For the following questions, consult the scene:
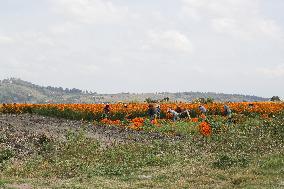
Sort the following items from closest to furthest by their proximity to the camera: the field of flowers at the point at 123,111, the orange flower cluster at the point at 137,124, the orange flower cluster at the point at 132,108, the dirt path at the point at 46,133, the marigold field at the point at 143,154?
1. the marigold field at the point at 143,154
2. the dirt path at the point at 46,133
3. the orange flower cluster at the point at 137,124
4. the field of flowers at the point at 123,111
5. the orange flower cluster at the point at 132,108

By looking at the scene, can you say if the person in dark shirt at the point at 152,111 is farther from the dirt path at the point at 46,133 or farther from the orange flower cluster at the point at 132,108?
the dirt path at the point at 46,133

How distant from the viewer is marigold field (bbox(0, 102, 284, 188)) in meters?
16.7

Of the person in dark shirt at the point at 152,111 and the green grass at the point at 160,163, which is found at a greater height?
the person in dark shirt at the point at 152,111

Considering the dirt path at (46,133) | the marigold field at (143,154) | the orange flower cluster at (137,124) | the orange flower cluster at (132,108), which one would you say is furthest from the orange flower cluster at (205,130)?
the orange flower cluster at (132,108)

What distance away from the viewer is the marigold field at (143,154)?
16.7m

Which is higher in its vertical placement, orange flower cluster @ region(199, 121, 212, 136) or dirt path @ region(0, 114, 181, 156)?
orange flower cluster @ region(199, 121, 212, 136)

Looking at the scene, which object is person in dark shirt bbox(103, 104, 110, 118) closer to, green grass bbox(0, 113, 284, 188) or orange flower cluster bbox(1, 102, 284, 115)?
orange flower cluster bbox(1, 102, 284, 115)

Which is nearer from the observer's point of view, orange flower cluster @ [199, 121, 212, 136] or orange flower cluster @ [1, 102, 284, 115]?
orange flower cluster @ [199, 121, 212, 136]

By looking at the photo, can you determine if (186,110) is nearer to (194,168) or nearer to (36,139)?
(36,139)

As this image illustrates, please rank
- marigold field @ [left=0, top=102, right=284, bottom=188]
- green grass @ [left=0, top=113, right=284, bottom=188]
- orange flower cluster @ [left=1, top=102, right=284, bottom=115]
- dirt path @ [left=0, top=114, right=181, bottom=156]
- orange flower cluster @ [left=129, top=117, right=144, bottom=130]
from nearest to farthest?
1. green grass @ [left=0, top=113, right=284, bottom=188]
2. marigold field @ [left=0, top=102, right=284, bottom=188]
3. dirt path @ [left=0, top=114, right=181, bottom=156]
4. orange flower cluster @ [left=129, top=117, right=144, bottom=130]
5. orange flower cluster @ [left=1, top=102, right=284, bottom=115]

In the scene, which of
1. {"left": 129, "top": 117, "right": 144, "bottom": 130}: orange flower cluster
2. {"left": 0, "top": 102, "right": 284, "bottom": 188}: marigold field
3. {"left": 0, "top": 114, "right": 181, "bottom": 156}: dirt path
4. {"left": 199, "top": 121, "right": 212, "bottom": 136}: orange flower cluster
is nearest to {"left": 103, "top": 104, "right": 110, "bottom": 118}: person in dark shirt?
{"left": 0, "top": 102, "right": 284, "bottom": 188}: marigold field

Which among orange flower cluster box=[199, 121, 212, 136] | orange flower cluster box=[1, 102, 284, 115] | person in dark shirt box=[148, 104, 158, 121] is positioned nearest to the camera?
orange flower cluster box=[199, 121, 212, 136]

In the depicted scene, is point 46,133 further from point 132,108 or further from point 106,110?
point 132,108

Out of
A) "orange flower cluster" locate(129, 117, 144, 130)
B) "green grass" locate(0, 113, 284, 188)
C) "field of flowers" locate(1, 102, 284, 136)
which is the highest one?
"field of flowers" locate(1, 102, 284, 136)
